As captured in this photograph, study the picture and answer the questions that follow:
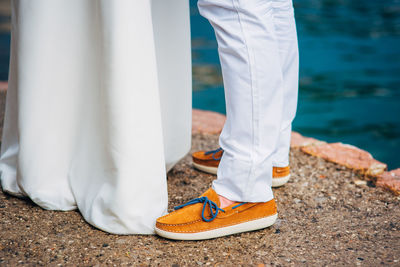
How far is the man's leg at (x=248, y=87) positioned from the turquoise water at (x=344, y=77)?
170 cm

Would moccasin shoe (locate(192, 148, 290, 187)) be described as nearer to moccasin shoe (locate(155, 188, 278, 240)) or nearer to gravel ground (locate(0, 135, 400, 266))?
gravel ground (locate(0, 135, 400, 266))

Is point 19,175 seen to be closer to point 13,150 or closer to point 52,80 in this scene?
point 13,150

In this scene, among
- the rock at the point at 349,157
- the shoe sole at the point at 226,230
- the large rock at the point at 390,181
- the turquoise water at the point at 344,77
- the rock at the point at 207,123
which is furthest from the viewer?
the turquoise water at the point at 344,77

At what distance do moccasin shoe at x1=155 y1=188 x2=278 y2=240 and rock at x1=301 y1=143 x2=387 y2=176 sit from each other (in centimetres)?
66

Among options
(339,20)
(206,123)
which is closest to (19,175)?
(206,123)

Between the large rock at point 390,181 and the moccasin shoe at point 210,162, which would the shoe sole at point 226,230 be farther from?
the large rock at point 390,181

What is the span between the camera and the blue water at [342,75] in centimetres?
316

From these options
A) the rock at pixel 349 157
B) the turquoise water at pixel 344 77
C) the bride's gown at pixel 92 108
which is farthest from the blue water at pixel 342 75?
the bride's gown at pixel 92 108

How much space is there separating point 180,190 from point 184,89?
14.3 inches

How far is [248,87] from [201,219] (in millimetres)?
397

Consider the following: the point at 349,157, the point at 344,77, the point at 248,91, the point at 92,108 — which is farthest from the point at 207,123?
the point at 344,77

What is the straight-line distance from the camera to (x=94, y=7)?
124 cm

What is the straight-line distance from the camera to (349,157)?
1918mm

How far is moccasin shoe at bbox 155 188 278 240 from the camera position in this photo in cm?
126
